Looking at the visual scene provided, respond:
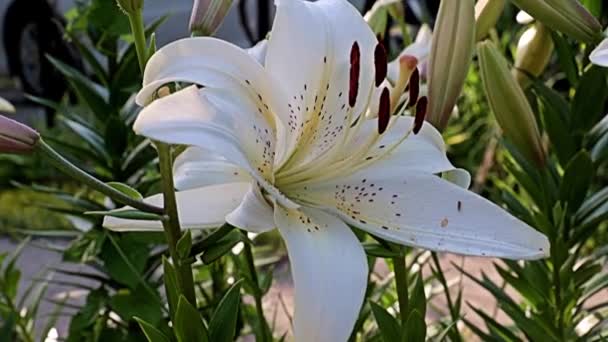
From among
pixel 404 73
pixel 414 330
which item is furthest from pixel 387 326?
pixel 404 73

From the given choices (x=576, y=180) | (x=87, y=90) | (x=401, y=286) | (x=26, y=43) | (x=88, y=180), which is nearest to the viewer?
(x=88, y=180)

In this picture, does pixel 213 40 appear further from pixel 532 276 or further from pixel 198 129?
pixel 532 276

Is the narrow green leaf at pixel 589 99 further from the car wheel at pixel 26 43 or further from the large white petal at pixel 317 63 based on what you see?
the car wheel at pixel 26 43

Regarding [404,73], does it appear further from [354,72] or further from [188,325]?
[188,325]

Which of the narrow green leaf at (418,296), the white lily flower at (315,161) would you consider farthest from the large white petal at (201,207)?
the narrow green leaf at (418,296)

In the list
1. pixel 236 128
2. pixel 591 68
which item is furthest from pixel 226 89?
pixel 591 68

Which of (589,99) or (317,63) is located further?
(589,99)

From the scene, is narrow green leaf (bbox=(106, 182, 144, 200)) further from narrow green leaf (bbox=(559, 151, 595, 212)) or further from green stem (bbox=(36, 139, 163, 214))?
narrow green leaf (bbox=(559, 151, 595, 212))

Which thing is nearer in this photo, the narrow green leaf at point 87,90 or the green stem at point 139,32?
the green stem at point 139,32
